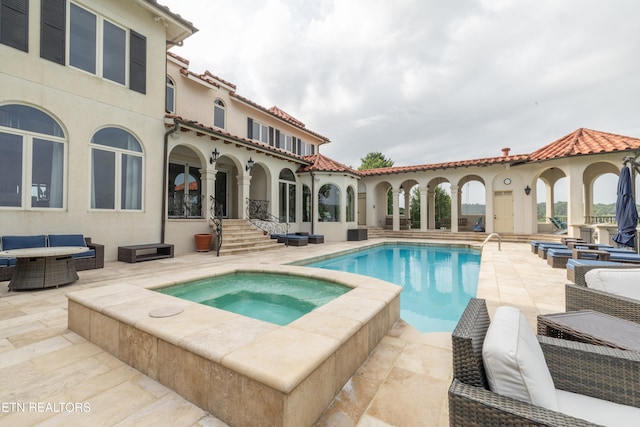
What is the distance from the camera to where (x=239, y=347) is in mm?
1899

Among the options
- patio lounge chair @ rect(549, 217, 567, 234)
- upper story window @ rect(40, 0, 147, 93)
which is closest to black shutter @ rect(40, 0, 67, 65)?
upper story window @ rect(40, 0, 147, 93)

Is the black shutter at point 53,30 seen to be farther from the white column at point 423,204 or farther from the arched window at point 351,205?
the white column at point 423,204

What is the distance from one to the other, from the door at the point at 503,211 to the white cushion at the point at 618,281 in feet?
44.5

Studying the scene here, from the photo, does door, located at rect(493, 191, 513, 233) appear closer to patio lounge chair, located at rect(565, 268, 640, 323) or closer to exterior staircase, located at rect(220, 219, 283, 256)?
exterior staircase, located at rect(220, 219, 283, 256)

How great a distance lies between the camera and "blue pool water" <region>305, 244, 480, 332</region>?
4773 mm

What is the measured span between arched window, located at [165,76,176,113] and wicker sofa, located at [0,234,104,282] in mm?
6057

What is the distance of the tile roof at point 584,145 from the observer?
36.2 feet

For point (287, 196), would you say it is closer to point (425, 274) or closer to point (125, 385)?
point (425, 274)

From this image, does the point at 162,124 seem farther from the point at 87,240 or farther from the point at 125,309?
the point at 125,309

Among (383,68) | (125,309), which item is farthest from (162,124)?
(383,68)

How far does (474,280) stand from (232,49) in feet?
41.3

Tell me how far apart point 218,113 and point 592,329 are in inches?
535

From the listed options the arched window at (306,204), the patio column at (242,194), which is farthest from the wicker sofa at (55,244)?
the arched window at (306,204)

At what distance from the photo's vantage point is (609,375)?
1.53m
